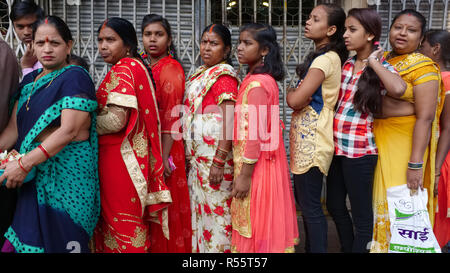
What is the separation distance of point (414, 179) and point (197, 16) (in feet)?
9.32

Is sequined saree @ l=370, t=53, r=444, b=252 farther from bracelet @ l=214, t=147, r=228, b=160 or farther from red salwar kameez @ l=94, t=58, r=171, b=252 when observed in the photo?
red salwar kameez @ l=94, t=58, r=171, b=252

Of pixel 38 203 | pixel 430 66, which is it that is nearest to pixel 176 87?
pixel 38 203

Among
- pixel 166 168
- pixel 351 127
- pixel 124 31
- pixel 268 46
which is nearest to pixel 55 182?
pixel 166 168

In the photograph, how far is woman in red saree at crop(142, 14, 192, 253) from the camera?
2.59 meters

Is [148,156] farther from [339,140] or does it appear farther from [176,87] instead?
[339,140]

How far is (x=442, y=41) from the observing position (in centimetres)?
263

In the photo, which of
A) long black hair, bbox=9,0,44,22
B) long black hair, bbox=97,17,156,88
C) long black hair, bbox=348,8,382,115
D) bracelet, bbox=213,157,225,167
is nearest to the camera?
long black hair, bbox=348,8,382,115

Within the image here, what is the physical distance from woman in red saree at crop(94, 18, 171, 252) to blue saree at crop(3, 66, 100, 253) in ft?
0.52

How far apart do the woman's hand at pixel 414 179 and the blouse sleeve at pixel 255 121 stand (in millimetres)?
989

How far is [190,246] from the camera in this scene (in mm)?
2721

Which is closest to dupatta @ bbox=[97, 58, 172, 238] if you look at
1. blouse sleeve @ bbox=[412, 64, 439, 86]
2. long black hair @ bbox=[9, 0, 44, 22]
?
long black hair @ bbox=[9, 0, 44, 22]

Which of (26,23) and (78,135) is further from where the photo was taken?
(26,23)

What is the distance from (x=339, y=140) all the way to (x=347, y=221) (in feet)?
2.06

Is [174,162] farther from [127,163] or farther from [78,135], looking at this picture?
[78,135]
